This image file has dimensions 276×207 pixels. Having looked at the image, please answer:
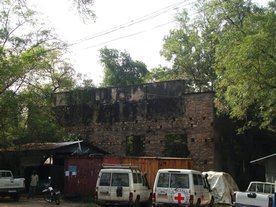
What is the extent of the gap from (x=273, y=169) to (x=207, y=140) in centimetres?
542

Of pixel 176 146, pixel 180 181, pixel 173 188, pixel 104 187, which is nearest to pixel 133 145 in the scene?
pixel 176 146

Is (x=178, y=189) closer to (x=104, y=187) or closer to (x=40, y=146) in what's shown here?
(x=104, y=187)

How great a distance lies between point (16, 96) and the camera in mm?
26109

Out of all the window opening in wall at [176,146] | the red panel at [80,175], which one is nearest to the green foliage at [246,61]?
the window opening in wall at [176,146]

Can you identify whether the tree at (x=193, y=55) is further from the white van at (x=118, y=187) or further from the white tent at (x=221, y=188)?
the white van at (x=118, y=187)

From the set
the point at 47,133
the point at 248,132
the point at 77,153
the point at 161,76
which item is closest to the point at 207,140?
the point at 248,132

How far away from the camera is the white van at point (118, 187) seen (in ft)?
58.1

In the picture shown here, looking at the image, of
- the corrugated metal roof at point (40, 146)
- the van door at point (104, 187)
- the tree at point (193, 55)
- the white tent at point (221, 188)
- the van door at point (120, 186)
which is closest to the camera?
the van door at point (120, 186)

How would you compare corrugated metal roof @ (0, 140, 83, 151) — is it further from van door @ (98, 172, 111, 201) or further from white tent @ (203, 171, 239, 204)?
white tent @ (203, 171, 239, 204)

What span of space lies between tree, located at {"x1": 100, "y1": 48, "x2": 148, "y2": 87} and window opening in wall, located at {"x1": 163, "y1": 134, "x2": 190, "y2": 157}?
1879 centimetres

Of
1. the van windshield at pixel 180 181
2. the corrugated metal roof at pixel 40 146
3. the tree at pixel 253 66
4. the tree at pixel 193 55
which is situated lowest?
the van windshield at pixel 180 181

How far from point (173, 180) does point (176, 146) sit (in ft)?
41.7

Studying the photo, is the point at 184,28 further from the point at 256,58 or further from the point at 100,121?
the point at 256,58

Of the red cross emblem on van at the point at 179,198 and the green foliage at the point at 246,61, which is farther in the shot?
the green foliage at the point at 246,61
